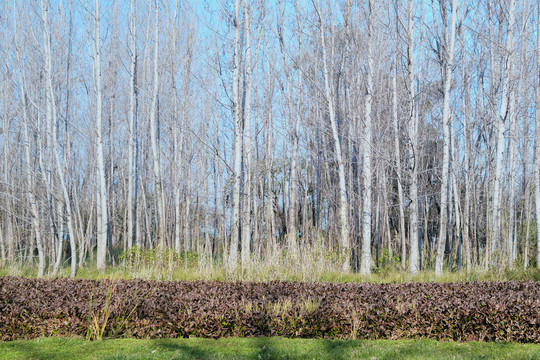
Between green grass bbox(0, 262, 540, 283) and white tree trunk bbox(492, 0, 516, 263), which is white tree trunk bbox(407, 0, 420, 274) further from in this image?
white tree trunk bbox(492, 0, 516, 263)

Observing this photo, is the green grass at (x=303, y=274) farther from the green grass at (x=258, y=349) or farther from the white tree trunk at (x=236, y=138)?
the green grass at (x=258, y=349)

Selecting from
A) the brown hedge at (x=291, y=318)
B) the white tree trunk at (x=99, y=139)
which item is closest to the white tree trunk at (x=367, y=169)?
the brown hedge at (x=291, y=318)

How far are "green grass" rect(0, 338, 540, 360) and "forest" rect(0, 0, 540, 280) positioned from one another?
3.20 m

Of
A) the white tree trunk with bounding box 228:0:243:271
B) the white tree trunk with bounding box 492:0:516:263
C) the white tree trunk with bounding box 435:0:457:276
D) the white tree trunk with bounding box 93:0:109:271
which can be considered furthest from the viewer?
the white tree trunk with bounding box 93:0:109:271

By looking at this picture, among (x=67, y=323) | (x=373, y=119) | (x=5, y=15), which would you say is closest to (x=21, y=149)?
(x=5, y=15)

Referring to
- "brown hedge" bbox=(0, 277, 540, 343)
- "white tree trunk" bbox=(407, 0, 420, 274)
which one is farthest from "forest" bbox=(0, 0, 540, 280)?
"brown hedge" bbox=(0, 277, 540, 343)

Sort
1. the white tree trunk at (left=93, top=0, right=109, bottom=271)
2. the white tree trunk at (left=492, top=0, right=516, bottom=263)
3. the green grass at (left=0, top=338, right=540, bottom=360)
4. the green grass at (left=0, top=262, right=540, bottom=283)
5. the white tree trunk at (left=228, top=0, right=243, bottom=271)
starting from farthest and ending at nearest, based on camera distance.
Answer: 1. the white tree trunk at (left=93, top=0, right=109, bottom=271)
2. the white tree trunk at (left=492, top=0, right=516, bottom=263)
3. the white tree trunk at (left=228, top=0, right=243, bottom=271)
4. the green grass at (left=0, top=262, right=540, bottom=283)
5. the green grass at (left=0, top=338, right=540, bottom=360)

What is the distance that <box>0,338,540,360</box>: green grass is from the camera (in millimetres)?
3820

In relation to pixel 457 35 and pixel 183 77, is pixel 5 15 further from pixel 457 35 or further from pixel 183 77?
pixel 457 35

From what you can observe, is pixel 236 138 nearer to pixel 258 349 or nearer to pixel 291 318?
pixel 291 318

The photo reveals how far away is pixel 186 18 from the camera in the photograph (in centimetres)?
1354

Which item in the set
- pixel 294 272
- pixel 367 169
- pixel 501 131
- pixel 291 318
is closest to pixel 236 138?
pixel 367 169

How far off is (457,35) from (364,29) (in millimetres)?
2020

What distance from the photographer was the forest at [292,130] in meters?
8.66
